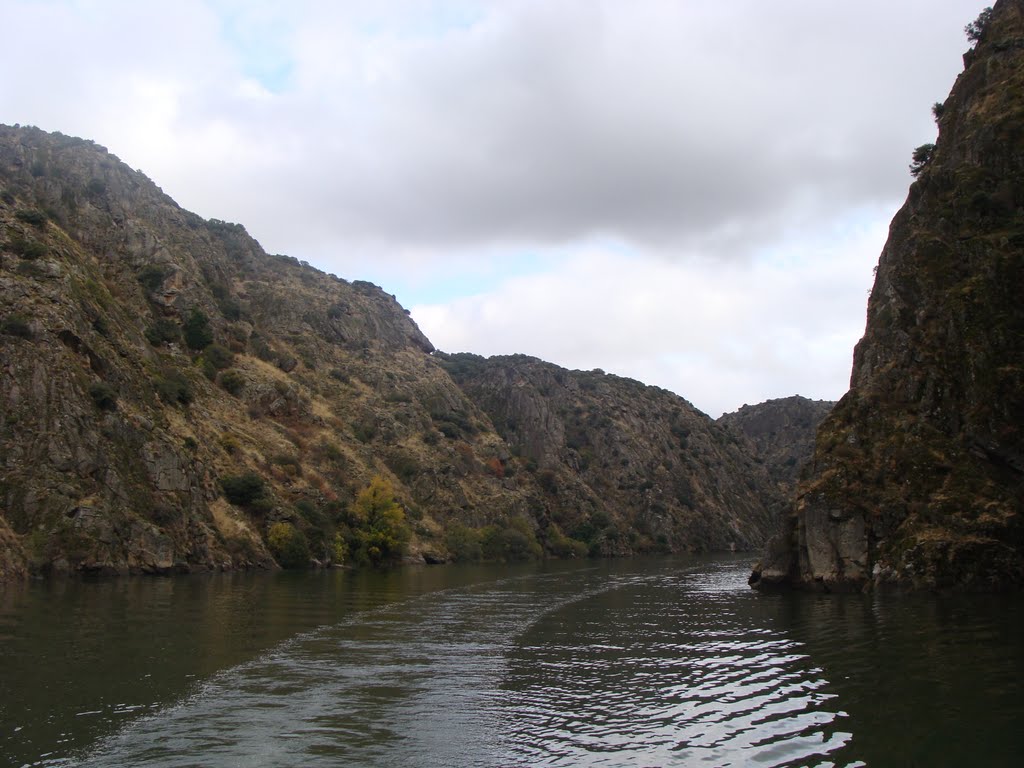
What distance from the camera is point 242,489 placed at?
7631cm

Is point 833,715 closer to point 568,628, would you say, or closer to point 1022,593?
point 568,628

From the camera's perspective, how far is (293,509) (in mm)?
81562

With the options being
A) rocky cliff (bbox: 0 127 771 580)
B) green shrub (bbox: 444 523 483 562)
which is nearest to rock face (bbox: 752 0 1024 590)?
rocky cliff (bbox: 0 127 771 580)

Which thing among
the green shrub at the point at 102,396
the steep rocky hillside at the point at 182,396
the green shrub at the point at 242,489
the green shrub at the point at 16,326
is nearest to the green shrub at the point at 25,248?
the steep rocky hillside at the point at 182,396

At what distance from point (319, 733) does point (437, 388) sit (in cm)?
13889

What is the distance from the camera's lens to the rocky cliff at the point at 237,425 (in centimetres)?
Answer: 6050

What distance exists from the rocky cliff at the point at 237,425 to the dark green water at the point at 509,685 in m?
26.0

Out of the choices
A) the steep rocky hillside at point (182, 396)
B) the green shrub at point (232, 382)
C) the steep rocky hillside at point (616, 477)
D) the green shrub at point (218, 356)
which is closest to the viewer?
the steep rocky hillside at point (182, 396)

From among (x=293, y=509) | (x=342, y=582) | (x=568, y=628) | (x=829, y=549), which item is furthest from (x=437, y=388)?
(x=568, y=628)

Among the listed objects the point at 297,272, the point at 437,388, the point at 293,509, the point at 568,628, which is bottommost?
the point at 568,628

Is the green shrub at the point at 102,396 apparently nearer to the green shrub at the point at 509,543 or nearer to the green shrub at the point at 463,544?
the green shrub at the point at 463,544

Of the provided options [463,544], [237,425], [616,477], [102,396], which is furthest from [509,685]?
[616,477]

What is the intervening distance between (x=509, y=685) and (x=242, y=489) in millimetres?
61578

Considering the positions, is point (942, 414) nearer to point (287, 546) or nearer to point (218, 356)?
point (287, 546)
